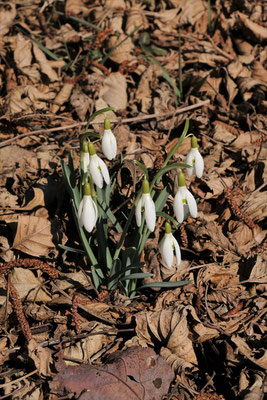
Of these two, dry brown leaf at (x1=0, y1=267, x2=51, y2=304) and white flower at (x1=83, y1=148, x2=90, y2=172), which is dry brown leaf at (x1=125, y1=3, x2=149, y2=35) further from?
dry brown leaf at (x1=0, y1=267, x2=51, y2=304)

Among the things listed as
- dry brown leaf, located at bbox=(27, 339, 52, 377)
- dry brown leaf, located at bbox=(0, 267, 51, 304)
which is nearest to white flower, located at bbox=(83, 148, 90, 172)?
dry brown leaf, located at bbox=(0, 267, 51, 304)

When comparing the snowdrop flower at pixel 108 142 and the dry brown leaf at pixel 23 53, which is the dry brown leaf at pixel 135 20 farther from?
the snowdrop flower at pixel 108 142

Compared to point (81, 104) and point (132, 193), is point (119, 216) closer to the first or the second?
point (132, 193)

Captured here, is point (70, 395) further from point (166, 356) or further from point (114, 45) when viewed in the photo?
point (114, 45)

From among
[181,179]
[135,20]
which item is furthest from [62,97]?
[181,179]

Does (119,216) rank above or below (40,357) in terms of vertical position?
above
